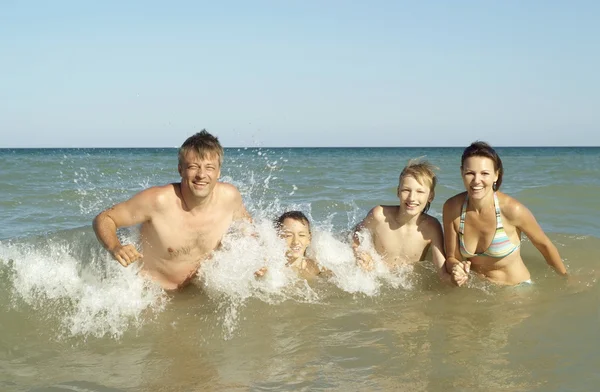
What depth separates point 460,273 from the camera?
468 cm

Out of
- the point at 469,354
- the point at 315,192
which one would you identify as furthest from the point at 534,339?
the point at 315,192

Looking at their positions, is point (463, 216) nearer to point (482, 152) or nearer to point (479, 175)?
point (479, 175)

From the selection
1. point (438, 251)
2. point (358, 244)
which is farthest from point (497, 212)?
point (358, 244)

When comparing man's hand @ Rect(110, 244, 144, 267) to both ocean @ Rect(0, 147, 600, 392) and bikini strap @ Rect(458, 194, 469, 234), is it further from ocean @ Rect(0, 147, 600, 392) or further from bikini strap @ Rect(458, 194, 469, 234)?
bikini strap @ Rect(458, 194, 469, 234)

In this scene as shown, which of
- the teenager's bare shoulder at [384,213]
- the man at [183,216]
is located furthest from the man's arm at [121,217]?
the teenager's bare shoulder at [384,213]

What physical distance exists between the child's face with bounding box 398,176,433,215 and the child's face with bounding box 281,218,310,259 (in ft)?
3.04

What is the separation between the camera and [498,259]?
5027 mm

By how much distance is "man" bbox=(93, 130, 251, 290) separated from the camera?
4.57 meters

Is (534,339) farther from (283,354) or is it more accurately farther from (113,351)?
(113,351)

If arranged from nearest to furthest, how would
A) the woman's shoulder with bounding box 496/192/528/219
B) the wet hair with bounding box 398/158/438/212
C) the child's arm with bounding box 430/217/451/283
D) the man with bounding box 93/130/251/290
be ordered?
the man with bounding box 93/130/251/290 → the woman's shoulder with bounding box 496/192/528/219 → the child's arm with bounding box 430/217/451/283 → the wet hair with bounding box 398/158/438/212

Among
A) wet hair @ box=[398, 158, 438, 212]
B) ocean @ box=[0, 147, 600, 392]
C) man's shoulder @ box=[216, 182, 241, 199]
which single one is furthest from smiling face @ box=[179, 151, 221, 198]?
wet hair @ box=[398, 158, 438, 212]

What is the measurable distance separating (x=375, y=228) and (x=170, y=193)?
1.87 m

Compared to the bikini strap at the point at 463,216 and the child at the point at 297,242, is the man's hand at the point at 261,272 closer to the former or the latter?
the child at the point at 297,242

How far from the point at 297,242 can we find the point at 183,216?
1131 mm
